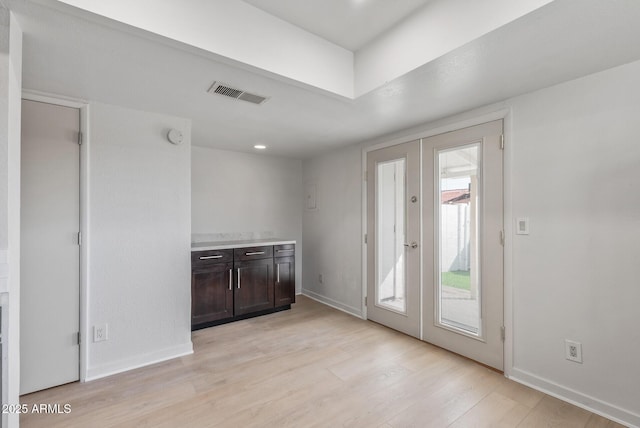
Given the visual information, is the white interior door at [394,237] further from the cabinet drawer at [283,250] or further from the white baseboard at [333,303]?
the cabinet drawer at [283,250]

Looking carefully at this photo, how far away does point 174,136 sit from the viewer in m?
2.66

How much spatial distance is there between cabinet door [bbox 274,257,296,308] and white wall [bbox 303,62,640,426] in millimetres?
2595

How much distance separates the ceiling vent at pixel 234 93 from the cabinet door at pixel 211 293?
6.38 feet

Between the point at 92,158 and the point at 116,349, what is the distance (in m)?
1.59

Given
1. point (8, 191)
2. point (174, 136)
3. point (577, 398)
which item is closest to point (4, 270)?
point (8, 191)

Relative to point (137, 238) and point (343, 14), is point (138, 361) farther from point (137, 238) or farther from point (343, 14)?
point (343, 14)

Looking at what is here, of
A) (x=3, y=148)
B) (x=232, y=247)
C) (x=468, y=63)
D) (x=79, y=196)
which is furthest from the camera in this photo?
(x=232, y=247)

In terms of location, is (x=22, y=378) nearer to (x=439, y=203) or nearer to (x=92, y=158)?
(x=92, y=158)

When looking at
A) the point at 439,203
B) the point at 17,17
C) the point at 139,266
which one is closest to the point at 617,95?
the point at 439,203

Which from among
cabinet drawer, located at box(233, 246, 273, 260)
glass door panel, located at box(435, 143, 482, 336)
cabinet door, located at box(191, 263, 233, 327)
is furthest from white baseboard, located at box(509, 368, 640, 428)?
cabinet door, located at box(191, 263, 233, 327)

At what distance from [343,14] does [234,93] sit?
3.11 ft

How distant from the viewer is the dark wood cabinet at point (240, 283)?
3236 mm

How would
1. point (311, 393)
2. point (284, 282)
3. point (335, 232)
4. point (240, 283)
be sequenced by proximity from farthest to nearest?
point (335, 232)
point (284, 282)
point (240, 283)
point (311, 393)

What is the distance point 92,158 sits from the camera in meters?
2.31
